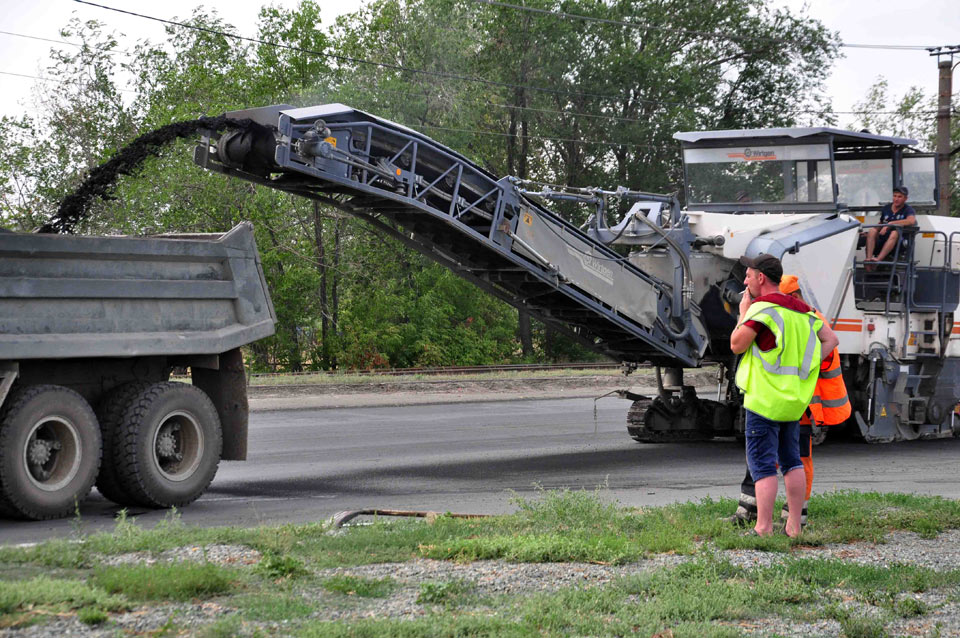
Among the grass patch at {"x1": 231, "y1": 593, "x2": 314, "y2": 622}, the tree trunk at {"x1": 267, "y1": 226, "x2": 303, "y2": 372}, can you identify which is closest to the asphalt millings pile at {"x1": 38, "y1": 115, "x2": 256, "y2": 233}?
the grass patch at {"x1": 231, "y1": 593, "x2": 314, "y2": 622}

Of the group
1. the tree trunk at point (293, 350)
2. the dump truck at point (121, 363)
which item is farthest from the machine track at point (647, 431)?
the tree trunk at point (293, 350)

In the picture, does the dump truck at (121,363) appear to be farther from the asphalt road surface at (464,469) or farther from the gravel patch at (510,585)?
the gravel patch at (510,585)

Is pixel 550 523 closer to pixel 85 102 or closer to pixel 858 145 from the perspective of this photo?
pixel 858 145

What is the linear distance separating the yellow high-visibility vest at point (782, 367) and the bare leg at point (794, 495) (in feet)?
1.21

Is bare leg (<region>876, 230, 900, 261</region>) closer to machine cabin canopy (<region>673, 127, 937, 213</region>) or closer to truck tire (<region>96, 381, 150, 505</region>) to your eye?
machine cabin canopy (<region>673, 127, 937, 213</region>)

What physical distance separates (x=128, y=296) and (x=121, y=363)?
72 cm

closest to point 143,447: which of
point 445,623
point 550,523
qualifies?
point 550,523

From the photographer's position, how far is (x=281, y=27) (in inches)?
1233

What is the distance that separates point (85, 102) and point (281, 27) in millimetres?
5905

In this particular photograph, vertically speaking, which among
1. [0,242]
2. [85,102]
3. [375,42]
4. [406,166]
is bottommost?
[0,242]

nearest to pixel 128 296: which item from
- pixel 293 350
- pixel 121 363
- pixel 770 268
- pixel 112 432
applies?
pixel 121 363

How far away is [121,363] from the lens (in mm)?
9031

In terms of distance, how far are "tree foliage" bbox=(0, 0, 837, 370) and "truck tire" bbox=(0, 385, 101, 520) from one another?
15.6 meters

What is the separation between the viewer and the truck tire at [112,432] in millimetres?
8680
